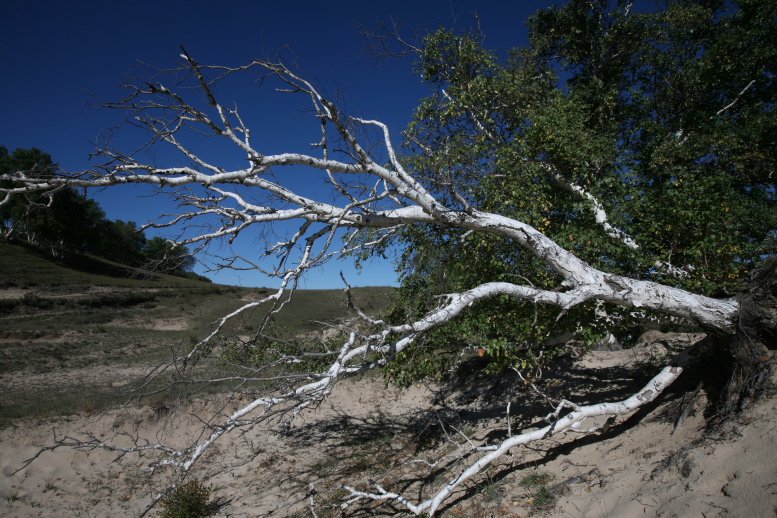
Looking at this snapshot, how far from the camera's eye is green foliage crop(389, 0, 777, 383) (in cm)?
585

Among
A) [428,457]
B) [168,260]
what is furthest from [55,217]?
[428,457]

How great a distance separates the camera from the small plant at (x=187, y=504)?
6004 millimetres

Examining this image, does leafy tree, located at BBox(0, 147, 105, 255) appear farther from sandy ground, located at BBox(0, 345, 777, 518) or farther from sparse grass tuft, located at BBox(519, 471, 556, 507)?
sparse grass tuft, located at BBox(519, 471, 556, 507)

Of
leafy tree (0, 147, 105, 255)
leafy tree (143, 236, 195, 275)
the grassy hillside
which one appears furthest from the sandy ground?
leafy tree (0, 147, 105, 255)

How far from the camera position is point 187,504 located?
20.1 ft

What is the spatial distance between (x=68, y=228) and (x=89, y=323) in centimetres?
779

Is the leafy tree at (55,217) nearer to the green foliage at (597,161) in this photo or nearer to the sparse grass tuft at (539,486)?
the green foliage at (597,161)

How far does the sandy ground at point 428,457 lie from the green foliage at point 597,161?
1.46 metres

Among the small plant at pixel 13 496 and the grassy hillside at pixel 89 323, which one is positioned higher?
the grassy hillside at pixel 89 323

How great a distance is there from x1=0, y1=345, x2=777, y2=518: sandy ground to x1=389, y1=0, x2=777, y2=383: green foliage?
1.46 metres

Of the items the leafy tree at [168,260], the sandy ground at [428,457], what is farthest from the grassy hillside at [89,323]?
the sandy ground at [428,457]

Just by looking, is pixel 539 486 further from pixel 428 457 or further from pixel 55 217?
pixel 55 217

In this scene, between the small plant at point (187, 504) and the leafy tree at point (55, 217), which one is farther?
the small plant at point (187, 504)

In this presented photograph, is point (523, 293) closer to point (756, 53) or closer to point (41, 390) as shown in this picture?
Result: point (756, 53)
